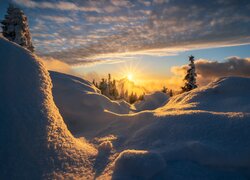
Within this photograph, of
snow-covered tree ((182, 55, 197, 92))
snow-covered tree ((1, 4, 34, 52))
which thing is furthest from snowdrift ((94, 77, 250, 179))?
snow-covered tree ((182, 55, 197, 92))

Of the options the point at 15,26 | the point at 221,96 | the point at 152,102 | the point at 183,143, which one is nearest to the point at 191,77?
the point at 152,102

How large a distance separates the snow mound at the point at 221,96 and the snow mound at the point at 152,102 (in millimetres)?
18751

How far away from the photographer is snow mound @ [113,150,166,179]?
3260 mm

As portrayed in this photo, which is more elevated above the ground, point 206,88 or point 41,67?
point 41,67

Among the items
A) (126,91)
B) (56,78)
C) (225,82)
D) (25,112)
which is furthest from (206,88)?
(126,91)

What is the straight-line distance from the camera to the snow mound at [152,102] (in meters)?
26.0

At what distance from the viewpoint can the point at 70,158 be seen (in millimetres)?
3771

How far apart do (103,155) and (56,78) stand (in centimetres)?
600

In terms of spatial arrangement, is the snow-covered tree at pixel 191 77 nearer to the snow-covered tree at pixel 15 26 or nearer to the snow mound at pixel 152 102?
the snow mound at pixel 152 102

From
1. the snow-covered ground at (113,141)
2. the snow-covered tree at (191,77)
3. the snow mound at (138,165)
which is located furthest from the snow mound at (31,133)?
the snow-covered tree at (191,77)

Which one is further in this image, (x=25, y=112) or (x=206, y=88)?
(x=206, y=88)

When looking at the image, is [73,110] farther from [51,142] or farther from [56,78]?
[51,142]

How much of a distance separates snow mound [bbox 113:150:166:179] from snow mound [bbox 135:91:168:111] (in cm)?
2188

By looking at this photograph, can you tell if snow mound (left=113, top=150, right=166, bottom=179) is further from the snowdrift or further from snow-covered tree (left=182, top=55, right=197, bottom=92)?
snow-covered tree (left=182, top=55, right=197, bottom=92)
